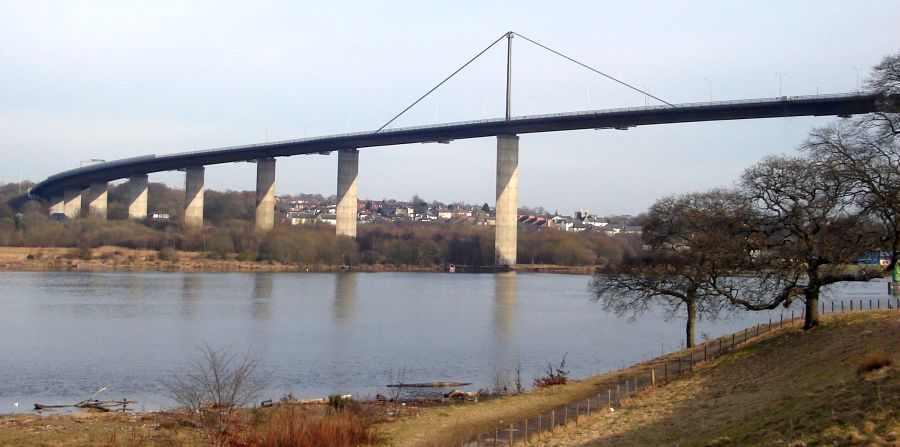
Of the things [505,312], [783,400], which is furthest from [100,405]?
[505,312]

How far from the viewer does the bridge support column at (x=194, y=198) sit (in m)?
73.9

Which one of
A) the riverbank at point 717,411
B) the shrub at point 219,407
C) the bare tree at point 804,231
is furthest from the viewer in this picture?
the bare tree at point 804,231

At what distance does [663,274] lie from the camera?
72.0 feet

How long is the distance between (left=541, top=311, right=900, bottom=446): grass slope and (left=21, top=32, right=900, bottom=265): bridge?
37.3 metres

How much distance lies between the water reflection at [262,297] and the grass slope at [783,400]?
19421 mm

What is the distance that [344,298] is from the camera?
4250cm

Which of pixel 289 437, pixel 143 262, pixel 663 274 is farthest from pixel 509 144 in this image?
pixel 289 437

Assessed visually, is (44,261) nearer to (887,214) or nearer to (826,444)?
(887,214)

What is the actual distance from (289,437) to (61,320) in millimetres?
21352

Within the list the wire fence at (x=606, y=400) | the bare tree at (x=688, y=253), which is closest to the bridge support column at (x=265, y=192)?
the bare tree at (x=688, y=253)

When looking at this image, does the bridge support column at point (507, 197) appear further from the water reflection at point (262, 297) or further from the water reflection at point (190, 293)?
the water reflection at point (190, 293)

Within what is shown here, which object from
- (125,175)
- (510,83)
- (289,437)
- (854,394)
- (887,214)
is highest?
(510,83)

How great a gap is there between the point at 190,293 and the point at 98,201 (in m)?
44.5

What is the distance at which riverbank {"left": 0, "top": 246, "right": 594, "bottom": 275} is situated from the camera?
6350cm
